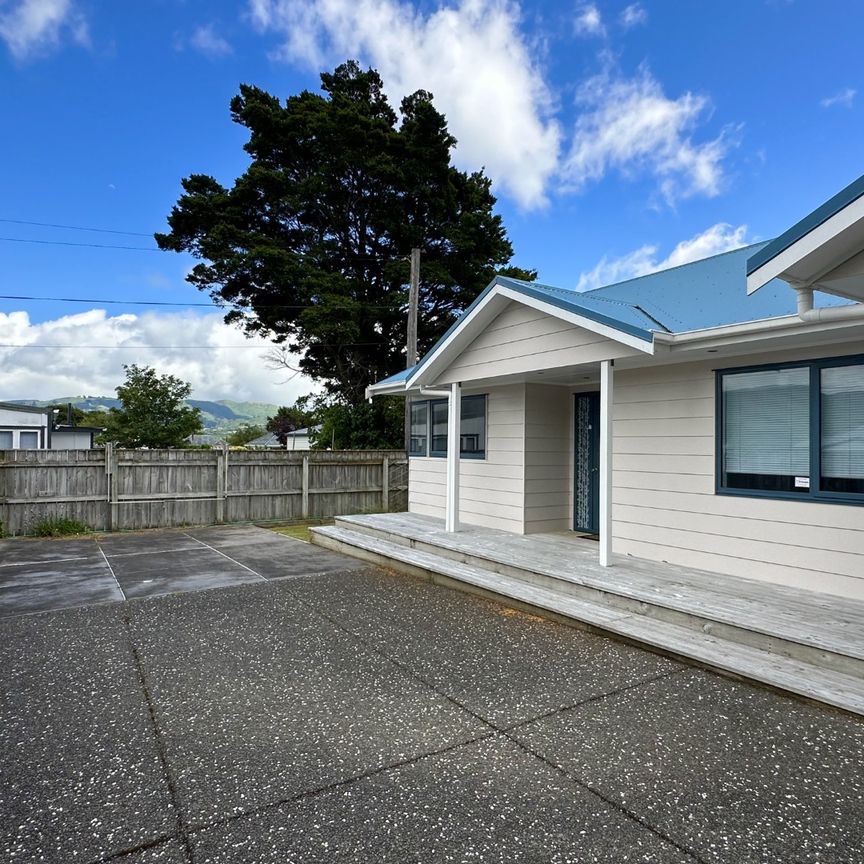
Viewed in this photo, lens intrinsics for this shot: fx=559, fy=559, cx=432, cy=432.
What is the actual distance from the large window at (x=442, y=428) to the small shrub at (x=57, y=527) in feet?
20.0

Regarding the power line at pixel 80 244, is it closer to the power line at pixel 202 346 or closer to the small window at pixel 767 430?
the power line at pixel 202 346

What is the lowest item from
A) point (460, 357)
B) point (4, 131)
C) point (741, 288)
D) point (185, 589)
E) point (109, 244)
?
point (185, 589)

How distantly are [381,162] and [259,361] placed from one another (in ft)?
26.8

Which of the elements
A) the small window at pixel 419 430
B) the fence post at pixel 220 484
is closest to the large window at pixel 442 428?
the small window at pixel 419 430

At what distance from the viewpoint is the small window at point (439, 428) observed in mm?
9398

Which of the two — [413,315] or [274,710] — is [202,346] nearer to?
[413,315]

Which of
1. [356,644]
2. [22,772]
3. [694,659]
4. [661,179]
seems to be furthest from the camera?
[661,179]

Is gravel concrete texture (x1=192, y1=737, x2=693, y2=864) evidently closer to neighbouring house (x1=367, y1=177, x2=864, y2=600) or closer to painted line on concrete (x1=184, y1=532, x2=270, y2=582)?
neighbouring house (x1=367, y1=177, x2=864, y2=600)

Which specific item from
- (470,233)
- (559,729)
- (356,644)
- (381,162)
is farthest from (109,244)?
(559,729)

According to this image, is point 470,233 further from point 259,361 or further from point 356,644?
point 356,644

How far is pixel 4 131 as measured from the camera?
45.5ft

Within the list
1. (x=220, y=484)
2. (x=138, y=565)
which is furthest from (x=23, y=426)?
(x=138, y=565)

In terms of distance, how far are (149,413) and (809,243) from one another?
21.1 m

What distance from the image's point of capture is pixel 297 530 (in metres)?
10.7
